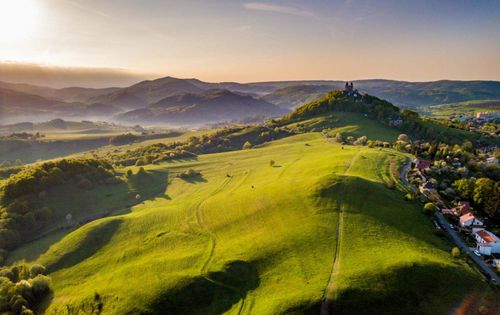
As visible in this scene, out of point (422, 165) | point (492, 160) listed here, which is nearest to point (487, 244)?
point (422, 165)

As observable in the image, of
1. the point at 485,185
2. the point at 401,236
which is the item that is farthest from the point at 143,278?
the point at 485,185

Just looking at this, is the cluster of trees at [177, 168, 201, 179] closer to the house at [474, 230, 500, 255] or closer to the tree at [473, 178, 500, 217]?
the tree at [473, 178, 500, 217]

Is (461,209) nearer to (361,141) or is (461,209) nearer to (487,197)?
(487,197)

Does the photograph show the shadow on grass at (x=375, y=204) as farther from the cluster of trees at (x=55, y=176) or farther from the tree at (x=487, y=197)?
→ the cluster of trees at (x=55, y=176)

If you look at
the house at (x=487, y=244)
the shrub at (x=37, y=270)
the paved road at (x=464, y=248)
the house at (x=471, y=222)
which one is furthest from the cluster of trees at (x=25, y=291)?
the house at (x=471, y=222)

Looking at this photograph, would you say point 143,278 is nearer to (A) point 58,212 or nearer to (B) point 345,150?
(A) point 58,212
